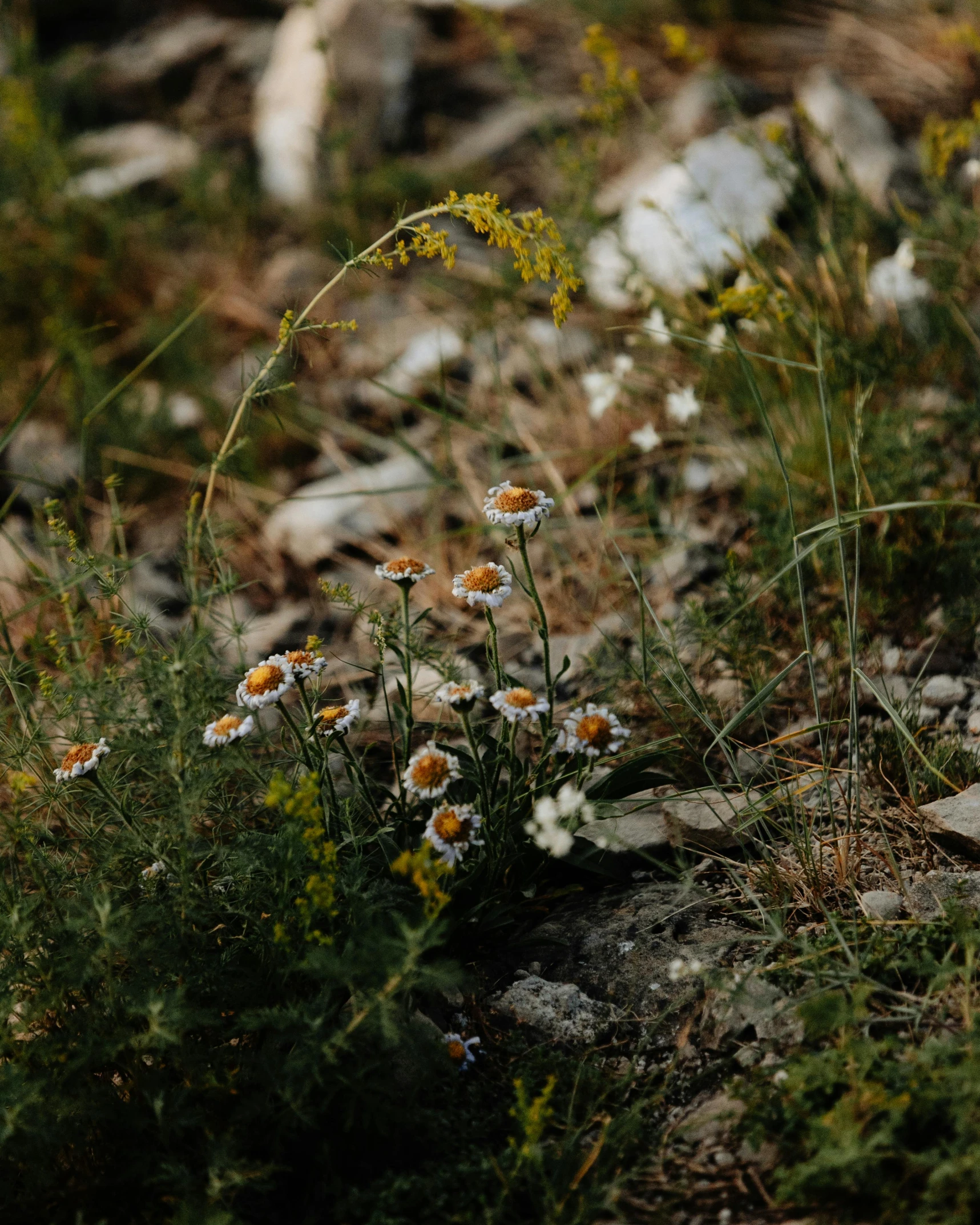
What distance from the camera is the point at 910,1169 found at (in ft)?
Result: 4.47

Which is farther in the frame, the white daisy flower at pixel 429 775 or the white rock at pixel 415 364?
the white rock at pixel 415 364

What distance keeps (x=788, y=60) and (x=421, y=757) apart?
183 inches

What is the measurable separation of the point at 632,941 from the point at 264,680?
2.78ft

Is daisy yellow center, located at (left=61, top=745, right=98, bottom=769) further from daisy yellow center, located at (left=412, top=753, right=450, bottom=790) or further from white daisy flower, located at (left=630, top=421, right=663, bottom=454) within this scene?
white daisy flower, located at (left=630, top=421, right=663, bottom=454)

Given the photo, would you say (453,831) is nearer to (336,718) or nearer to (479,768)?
(479,768)

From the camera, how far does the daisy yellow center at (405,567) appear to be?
185 centimetres

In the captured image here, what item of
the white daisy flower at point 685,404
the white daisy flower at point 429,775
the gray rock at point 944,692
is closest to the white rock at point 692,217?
the white daisy flower at point 685,404

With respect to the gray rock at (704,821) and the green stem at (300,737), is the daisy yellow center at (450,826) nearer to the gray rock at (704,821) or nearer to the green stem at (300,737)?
the green stem at (300,737)

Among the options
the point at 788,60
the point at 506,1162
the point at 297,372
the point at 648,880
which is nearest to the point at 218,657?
the point at 648,880

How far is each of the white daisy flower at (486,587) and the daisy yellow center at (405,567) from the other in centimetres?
8

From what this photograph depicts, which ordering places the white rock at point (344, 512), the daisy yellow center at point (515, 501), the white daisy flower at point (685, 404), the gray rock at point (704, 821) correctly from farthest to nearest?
the white rock at point (344, 512) < the white daisy flower at point (685, 404) < the gray rock at point (704, 821) < the daisy yellow center at point (515, 501)

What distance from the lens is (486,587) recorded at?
1.84 m

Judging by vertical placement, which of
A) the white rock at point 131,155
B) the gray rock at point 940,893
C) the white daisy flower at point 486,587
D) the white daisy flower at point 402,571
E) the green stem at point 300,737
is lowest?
the gray rock at point 940,893

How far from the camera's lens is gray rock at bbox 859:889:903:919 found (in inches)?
70.6
